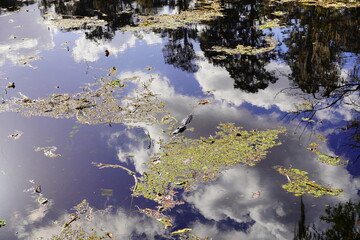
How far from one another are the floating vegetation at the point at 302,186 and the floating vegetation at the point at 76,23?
983 cm

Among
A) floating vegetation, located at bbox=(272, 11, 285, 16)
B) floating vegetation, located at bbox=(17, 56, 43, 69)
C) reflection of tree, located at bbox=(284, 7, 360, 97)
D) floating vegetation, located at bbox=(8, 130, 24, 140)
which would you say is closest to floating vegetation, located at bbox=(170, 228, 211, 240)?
floating vegetation, located at bbox=(8, 130, 24, 140)

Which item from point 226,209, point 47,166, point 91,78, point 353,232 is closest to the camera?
point 353,232

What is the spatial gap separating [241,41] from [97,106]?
501 cm

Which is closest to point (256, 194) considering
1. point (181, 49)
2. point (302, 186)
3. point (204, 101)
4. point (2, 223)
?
point (302, 186)

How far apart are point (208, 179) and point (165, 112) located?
6.84 ft

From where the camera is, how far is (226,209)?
12.5ft

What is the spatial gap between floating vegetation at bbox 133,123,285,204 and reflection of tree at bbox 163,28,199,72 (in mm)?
3362

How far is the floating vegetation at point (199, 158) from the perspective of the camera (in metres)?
4.18

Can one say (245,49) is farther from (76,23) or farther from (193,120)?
(76,23)

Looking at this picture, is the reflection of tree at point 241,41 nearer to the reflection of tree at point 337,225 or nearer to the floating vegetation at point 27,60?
the reflection of tree at point 337,225

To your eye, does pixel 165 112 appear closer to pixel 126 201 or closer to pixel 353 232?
pixel 126 201

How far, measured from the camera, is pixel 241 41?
9367 mm

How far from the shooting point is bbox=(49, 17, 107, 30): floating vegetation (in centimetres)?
1216

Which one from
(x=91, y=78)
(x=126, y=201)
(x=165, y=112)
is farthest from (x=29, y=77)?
(x=126, y=201)
